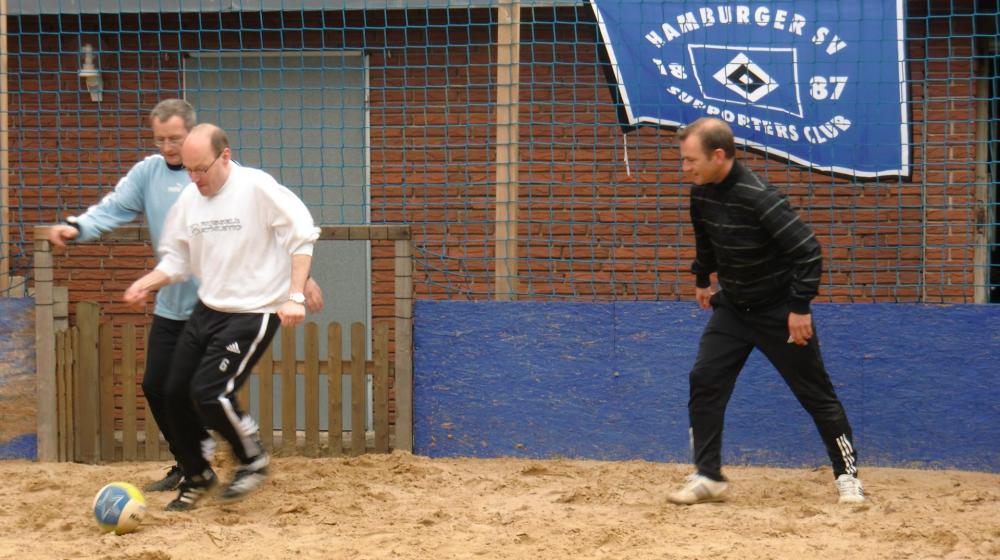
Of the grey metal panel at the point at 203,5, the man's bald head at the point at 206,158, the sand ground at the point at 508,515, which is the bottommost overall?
the sand ground at the point at 508,515

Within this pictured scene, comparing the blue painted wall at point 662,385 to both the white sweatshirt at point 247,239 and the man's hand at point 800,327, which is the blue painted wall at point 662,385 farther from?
the white sweatshirt at point 247,239

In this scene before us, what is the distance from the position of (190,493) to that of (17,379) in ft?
7.24

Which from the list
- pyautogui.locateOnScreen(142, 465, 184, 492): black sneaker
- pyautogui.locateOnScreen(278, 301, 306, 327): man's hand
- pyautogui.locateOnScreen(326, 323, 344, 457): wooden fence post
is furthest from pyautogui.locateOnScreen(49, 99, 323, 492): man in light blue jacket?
pyautogui.locateOnScreen(326, 323, 344, 457): wooden fence post

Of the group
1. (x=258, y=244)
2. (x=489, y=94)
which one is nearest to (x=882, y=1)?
(x=489, y=94)

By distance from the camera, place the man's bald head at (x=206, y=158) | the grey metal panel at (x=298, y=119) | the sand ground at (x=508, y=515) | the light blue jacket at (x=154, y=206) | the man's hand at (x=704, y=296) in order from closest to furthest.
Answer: the sand ground at (x=508, y=515)
the man's bald head at (x=206, y=158)
the light blue jacket at (x=154, y=206)
the man's hand at (x=704, y=296)
the grey metal panel at (x=298, y=119)

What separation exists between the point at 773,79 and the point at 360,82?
299 centimetres

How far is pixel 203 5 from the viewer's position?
7742 millimetres

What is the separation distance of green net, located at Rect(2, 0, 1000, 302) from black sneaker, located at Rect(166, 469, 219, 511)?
7.71 feet

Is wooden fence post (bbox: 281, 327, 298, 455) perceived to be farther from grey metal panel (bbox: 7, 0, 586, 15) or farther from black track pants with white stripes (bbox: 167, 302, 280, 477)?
grey metal panel (bbox: 7, 0, 586, 15)

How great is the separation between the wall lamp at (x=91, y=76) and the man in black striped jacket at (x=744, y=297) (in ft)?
15.1

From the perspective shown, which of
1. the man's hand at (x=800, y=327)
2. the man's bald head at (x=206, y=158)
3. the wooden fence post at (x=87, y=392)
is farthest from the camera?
the wooden fence post at (x=87, y=392)

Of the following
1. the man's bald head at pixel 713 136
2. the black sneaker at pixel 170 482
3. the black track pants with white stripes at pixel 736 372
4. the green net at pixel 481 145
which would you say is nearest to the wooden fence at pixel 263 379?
the green net at pixel 481 145

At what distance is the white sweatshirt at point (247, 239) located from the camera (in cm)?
525

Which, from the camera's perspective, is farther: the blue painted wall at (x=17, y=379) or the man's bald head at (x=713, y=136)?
the blue painted wall at (x=17, y=379)
